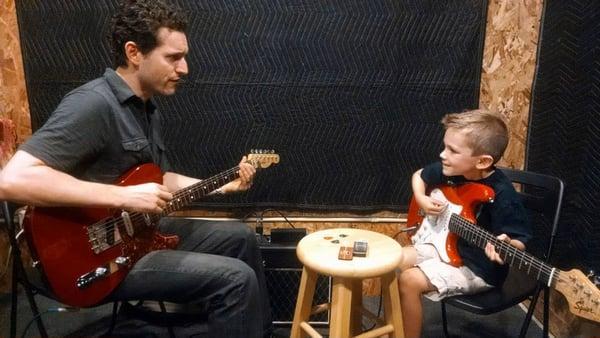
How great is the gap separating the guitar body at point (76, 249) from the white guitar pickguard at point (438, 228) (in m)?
1.16

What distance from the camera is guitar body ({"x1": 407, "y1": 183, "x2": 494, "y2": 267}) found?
1.84 m

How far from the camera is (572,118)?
2104 mm

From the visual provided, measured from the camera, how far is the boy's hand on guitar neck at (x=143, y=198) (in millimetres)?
1596

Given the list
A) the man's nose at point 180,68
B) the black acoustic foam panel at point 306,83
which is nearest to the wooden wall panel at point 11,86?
the black acoustic foam panel at point 306,83

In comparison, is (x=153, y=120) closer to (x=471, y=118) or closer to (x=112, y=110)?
(x=112, y=110)

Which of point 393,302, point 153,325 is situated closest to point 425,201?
point 393,302

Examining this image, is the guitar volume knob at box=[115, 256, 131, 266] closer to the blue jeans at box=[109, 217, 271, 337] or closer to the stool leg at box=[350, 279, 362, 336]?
the blue jeans at box=[109, 217, 271, 337]

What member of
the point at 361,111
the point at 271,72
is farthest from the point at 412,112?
the point at 271,72

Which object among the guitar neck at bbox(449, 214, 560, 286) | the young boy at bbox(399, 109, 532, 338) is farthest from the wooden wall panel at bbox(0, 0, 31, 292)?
the guitar neck at bbox(449, 214, 560, 286)

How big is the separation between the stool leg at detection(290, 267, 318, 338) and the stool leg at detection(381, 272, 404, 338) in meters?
0.26

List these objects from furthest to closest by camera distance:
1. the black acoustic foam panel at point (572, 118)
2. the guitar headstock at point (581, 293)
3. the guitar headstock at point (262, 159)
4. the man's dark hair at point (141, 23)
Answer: the guitar headstock at point (262, 159)
the black acoustic foam panel at point (572, 118)
the man's dark hair at point (141, 23)
the guitar headstock at point (581, 293)

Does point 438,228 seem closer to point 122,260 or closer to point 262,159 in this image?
point 262,159

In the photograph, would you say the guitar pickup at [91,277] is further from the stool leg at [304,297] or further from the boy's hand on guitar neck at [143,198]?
the stool leg at [304,297]

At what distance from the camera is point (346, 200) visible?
2.61 m
